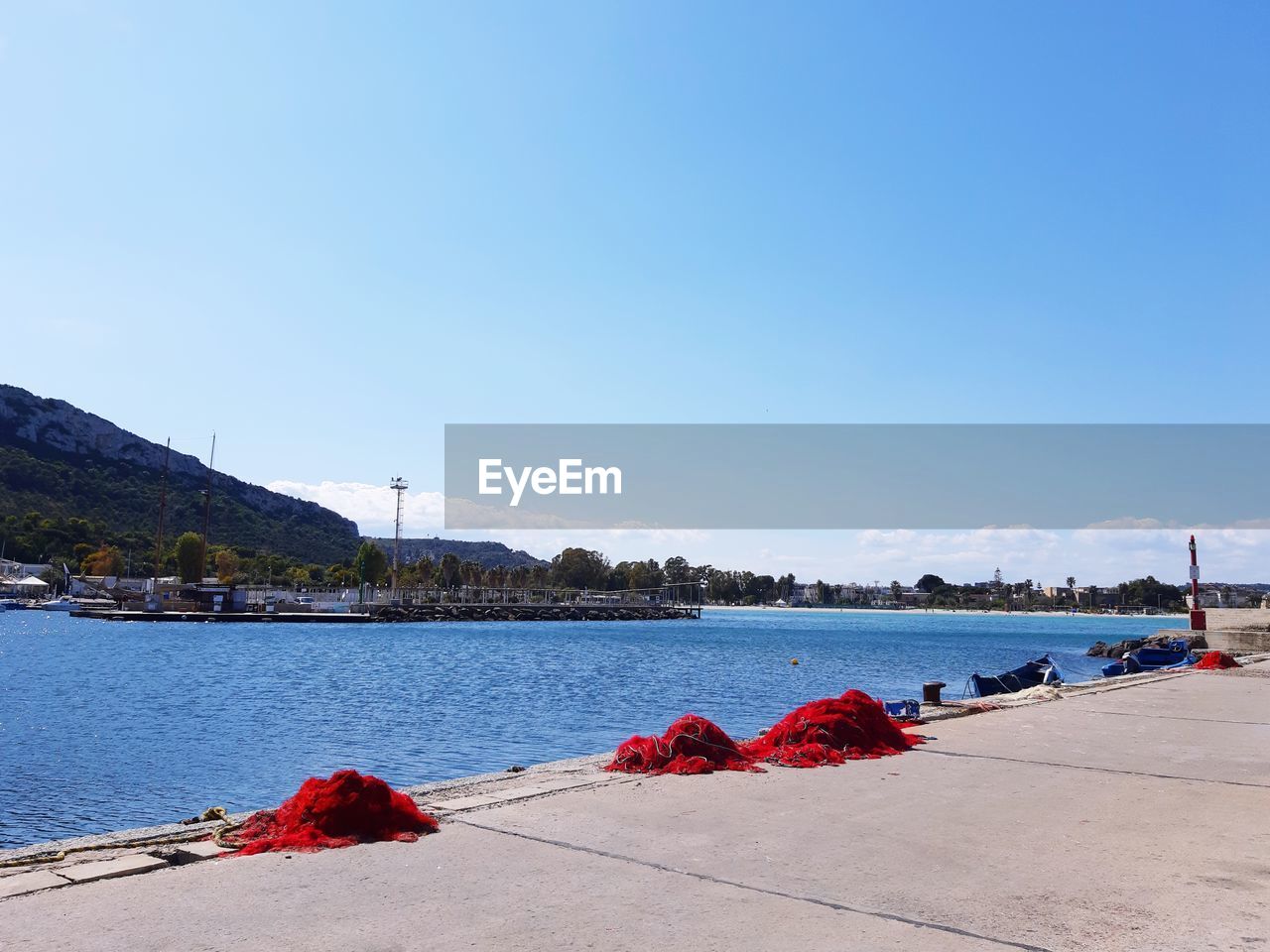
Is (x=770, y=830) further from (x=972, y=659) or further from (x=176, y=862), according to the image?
(x=972, y=659)

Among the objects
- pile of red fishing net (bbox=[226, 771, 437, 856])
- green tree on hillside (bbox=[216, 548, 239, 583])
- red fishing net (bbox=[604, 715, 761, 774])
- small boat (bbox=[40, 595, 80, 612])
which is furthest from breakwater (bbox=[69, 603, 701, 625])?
pile of red fishing net (bbox=[226, 771, 437, 856])

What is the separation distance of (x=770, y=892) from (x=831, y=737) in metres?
5.79

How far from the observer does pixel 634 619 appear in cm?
19075

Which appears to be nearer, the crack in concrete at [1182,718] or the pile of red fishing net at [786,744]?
the pile of red fishing net at [786,744]

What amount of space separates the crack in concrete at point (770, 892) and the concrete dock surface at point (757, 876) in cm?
2

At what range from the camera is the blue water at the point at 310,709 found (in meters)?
17.5

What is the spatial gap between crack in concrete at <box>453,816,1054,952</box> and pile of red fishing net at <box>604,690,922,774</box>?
3.18 meters

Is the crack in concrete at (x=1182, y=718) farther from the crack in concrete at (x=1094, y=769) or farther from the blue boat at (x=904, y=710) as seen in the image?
the crack in concrete at (x=1094, y=769)

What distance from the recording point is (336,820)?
707cm

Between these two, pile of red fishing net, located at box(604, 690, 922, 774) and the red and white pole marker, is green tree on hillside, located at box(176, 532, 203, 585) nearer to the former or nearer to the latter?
the red and white pole marker

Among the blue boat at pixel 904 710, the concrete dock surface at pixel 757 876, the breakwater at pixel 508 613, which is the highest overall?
the concrete dock surface at pixel 757 876

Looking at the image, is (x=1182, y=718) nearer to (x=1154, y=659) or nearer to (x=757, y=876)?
(x=757, y=876)

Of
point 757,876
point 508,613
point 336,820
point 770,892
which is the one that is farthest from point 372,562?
point 770,892

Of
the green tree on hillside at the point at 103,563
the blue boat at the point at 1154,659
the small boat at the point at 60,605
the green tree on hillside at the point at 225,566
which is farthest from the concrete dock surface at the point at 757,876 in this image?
the green tree on hillside at the point at 103,563
